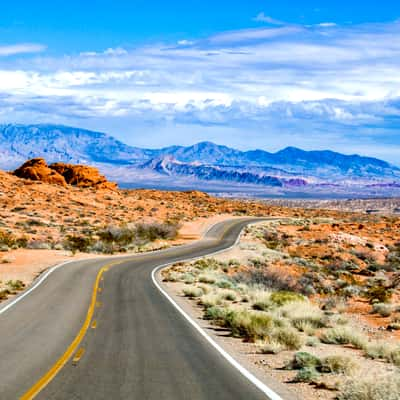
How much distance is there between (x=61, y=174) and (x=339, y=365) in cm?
10029

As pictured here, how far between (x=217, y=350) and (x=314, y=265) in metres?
28.8

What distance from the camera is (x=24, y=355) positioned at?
1238 centimetres

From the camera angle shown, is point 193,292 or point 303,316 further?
point 193,292

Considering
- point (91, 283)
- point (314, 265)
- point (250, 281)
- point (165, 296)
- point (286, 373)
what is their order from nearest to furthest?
point (286, 373)
point (165, 296)
point (91, 283)
point (250, 281)
point (314, 265)

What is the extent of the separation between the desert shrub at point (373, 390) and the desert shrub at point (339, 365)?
187 centimetres

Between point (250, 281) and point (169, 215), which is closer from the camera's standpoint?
point (250, 281)

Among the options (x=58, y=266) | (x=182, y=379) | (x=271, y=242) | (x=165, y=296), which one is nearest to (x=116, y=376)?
(x=182, y=379)

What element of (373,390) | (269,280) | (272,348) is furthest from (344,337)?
(269,280)

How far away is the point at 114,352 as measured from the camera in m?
12.7

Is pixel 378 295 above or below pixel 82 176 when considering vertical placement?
below

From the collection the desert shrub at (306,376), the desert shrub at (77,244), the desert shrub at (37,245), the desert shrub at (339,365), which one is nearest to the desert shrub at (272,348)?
the desert shrub at (339,365)

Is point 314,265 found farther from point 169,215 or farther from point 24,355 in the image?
point 169,215

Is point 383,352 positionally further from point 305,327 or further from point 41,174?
point 41,174

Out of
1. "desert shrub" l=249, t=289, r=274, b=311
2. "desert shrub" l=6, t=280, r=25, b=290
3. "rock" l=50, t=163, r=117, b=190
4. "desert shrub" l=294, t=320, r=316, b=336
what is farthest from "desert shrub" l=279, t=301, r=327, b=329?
"rock" l=50, t=163, r=117, b=190
